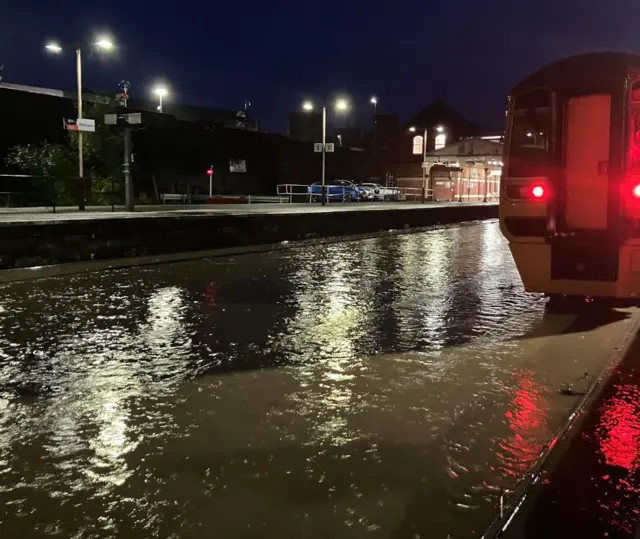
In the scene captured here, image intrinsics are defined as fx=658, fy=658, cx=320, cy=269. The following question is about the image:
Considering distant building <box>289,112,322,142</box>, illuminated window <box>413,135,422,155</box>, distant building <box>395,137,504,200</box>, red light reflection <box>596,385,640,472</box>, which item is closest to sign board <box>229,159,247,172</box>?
distant building <box>395,137,504,200</box>

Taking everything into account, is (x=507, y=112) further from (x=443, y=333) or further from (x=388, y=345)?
(x=388, y=345)

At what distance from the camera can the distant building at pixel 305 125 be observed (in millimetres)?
85562

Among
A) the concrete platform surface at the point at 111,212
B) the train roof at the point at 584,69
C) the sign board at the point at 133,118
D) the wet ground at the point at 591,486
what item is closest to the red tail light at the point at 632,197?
the train roof at the point at 584,69

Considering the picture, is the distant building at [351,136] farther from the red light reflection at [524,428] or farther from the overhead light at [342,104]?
the red light reflection at [524,428]

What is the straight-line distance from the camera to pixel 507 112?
8047 millimetres

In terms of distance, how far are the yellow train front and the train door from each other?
0.04 feet

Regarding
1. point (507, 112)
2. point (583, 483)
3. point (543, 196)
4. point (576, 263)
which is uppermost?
point (507, 112)

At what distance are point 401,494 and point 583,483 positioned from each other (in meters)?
1.09

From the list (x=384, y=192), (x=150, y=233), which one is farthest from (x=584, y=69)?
(x=384, y=192)

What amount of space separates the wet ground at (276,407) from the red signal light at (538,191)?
5.16 feet

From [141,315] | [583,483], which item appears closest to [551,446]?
[583,483]

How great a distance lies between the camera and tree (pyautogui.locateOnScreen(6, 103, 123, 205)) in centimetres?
3194

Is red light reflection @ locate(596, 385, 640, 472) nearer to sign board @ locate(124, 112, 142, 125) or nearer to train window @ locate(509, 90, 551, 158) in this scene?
train window @ locate(509, 90, 551, 158)

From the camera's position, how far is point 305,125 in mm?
86375
